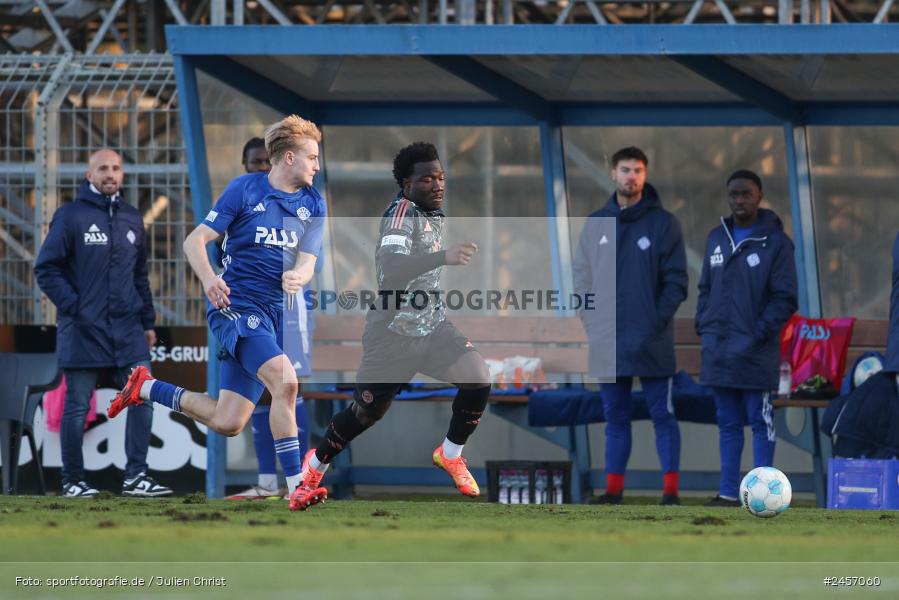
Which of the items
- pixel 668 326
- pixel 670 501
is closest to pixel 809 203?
pixel 668 326

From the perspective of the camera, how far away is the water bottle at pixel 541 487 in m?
10.5

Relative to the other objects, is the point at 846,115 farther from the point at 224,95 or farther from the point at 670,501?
the point at 224,95

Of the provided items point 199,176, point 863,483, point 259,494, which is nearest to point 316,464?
point 259,494

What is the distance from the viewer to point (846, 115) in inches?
450

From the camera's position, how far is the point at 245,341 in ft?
25.2

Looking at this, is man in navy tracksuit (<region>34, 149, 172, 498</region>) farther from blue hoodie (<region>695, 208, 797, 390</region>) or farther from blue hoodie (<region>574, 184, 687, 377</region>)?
blue hoodie (<region>695, 208, 797, 390</region>)

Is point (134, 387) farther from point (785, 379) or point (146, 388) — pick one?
point (785, 379)

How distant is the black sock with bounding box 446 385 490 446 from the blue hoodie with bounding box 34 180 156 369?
295 centimetres

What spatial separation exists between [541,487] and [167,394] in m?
3.03

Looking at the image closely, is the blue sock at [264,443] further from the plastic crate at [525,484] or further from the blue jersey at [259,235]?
the blue jersey at [259,235]

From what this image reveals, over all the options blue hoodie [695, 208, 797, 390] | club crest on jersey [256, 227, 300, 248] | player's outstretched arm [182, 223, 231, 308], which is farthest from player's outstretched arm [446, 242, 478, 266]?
blue hoodie [695, 208, 797, 390]

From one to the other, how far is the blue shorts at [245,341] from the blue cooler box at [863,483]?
347 cm

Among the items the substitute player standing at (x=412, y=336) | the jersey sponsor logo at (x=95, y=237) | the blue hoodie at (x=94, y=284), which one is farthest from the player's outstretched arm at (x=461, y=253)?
the jersey sponsor logo at (x=95, y=237)

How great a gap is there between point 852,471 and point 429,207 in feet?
10.3
